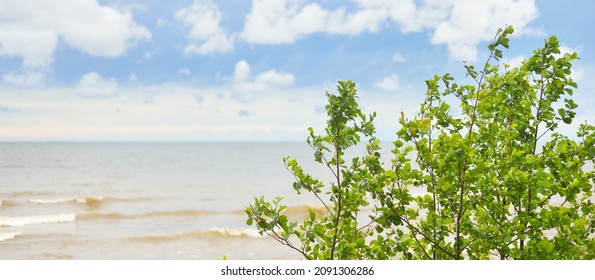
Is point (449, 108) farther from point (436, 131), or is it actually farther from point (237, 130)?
point (237, 130)

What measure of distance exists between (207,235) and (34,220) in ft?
14.5

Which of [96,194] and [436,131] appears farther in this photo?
[96,194]

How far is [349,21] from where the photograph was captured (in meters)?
13.2

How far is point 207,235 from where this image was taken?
10.9 metres

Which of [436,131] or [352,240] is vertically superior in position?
[436,131]

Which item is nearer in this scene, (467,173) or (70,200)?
(467,173)

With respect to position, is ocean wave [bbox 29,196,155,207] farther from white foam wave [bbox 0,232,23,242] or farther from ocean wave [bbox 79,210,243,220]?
white foam wave [bbox 0,232,23,242]

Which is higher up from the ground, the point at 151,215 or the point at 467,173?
the point at 151,215

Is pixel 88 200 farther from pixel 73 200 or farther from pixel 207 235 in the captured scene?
pixel 207 235

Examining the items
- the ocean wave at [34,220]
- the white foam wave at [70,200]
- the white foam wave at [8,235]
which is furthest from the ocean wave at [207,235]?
the white foam wave at [70,200]

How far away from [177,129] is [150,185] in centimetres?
1584

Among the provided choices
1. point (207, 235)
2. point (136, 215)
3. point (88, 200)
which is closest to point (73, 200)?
point (88, 200)
